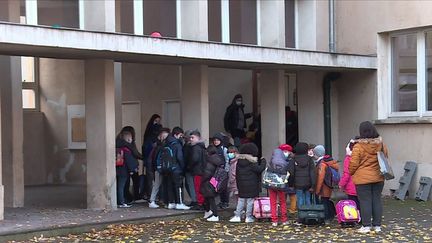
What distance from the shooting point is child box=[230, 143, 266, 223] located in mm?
12406

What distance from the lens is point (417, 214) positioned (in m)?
13.6

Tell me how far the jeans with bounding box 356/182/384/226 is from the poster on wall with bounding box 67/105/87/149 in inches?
414

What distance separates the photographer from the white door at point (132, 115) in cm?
1964

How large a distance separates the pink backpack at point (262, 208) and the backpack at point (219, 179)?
2.10 ft

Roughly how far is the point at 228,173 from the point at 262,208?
94cm

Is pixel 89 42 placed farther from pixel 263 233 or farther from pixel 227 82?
pixel 227 82

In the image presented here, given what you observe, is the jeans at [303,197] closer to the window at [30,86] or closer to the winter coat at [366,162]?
the winter coat at [366,162]

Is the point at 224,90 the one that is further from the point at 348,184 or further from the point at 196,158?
the point at 348,184

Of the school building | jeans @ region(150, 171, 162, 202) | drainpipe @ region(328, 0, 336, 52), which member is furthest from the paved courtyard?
drainpipe @ region(328, 0, 336, 52)

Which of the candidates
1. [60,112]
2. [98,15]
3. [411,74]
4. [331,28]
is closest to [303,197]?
[98,15]

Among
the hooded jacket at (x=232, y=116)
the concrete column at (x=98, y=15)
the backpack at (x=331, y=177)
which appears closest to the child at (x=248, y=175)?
the backpack at (x=331, y=177)

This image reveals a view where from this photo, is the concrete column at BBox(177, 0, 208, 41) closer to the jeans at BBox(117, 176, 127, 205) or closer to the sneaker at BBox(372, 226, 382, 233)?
the jeans at BBox(117, 176, 127, 205)

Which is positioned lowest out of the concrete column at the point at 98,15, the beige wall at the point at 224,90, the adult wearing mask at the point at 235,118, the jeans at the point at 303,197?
the jeans at the point at 303,197

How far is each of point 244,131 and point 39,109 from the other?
Result: 6433 mm
